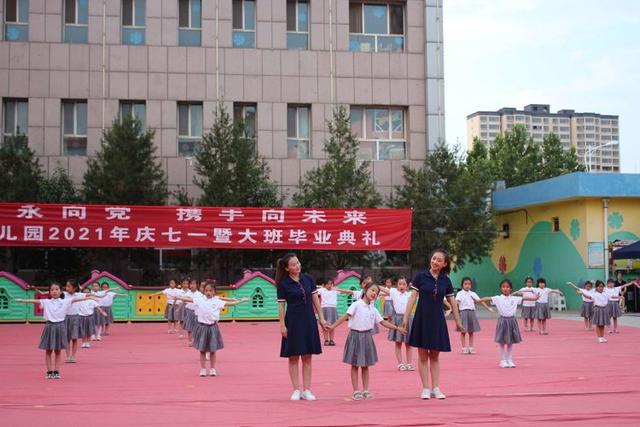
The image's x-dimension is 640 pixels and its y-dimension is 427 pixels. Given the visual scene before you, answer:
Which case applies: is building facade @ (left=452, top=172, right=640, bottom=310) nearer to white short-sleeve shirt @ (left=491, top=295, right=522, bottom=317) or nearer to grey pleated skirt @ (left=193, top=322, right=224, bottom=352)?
white short-sleeve shirt @ (left=491, top=295, right=522, bottom=317)

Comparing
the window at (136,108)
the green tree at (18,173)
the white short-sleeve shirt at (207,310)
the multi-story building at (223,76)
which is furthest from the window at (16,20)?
the white short-sleeve shirt at (207,310)

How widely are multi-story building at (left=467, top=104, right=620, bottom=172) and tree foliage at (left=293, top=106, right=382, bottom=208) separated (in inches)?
4893

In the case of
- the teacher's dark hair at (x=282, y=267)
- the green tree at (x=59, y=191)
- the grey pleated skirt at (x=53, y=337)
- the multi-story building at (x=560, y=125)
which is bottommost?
the grey pleated skirt at (x=53, y=337)

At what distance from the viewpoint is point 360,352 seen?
992cm

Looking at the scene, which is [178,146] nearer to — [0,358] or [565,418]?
[0,358]

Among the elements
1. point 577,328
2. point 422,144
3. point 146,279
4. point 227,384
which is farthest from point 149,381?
point 422,144

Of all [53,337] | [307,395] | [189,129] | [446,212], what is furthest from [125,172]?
[307,395]

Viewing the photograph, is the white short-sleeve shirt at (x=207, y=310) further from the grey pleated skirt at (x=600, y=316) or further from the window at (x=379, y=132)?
the window at (x=379, y=132)

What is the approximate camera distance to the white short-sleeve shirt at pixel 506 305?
1442cm

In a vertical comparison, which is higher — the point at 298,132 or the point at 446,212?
the point at 298,132

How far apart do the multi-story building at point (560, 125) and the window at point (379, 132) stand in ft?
397

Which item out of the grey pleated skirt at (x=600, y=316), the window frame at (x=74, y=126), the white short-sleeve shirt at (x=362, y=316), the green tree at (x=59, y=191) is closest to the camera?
the white short-sleeve shirt at (x=362, y=316)

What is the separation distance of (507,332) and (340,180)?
1516 cm

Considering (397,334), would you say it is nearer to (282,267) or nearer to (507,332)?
(507,332)
